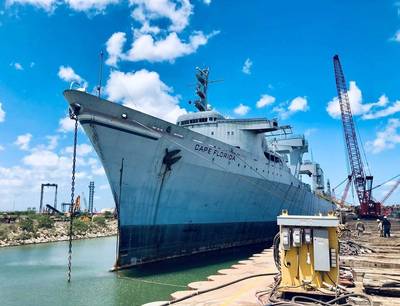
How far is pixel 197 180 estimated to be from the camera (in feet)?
61.5

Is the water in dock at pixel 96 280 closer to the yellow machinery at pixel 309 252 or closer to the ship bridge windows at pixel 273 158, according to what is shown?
the yellow machinery at pixel 309 252

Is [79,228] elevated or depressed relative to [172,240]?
depressed

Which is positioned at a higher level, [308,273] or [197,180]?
[197,180]

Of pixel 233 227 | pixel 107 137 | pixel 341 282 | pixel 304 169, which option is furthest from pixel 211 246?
pixel 304 169

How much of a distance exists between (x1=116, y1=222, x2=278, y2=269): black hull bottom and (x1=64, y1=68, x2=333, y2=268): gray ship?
5cm

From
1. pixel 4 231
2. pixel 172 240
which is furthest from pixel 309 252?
pixel 4 231

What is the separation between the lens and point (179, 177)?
1778 centimetres

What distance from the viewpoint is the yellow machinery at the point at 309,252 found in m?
6.71

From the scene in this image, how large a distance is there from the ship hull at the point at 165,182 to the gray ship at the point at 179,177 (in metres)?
0.04

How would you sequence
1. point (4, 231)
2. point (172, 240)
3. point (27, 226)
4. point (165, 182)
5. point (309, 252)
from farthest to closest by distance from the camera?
A: 1. point (27, 226)
2. point (4, 231)
3. point (172, 240)
4. point (165, 182)
5. point (309, 252)

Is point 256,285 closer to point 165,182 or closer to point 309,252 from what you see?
point 309,252

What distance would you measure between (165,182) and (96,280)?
5.61 m

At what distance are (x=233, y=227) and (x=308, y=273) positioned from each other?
54.5ft

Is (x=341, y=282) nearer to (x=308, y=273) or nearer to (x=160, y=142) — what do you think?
(x=308, y=273)
